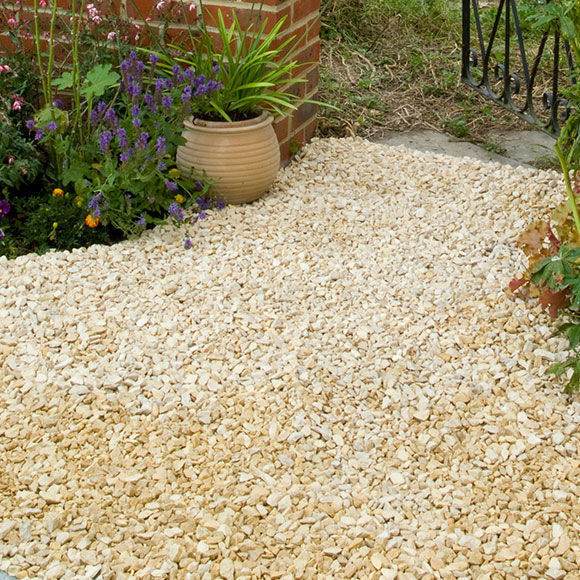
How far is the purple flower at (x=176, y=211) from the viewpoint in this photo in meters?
3.14

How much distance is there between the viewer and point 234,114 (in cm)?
350

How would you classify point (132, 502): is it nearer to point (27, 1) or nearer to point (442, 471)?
point (442, 471)

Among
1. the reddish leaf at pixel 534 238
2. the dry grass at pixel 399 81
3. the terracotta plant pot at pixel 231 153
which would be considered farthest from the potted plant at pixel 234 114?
the reddish leaf at pixel 534 238

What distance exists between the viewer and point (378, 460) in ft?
7.28

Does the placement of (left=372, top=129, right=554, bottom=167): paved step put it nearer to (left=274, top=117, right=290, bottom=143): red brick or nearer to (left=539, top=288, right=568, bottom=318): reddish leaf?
(left=274, top=117, right=290, bottom=143): red brick

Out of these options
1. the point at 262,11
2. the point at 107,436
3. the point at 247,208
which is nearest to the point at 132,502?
the point at 107,436

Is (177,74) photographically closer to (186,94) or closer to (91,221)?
(186,94)

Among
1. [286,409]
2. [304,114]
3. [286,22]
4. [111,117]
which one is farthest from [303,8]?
[286,409]

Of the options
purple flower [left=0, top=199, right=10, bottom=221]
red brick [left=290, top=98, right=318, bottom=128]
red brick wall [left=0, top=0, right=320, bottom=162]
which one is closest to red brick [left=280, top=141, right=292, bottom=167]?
red brick wall [left=0, top=0, right=320, bottom=162]

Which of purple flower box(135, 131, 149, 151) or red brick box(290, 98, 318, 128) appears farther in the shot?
red brick box(290, 98, 318, 128)

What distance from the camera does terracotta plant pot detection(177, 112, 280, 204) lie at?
11.0ft

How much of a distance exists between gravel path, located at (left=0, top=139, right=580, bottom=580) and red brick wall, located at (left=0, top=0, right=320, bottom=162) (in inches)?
30.6

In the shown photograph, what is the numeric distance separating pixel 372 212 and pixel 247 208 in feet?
1.72

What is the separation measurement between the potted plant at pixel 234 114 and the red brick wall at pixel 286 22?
7 centimetres
